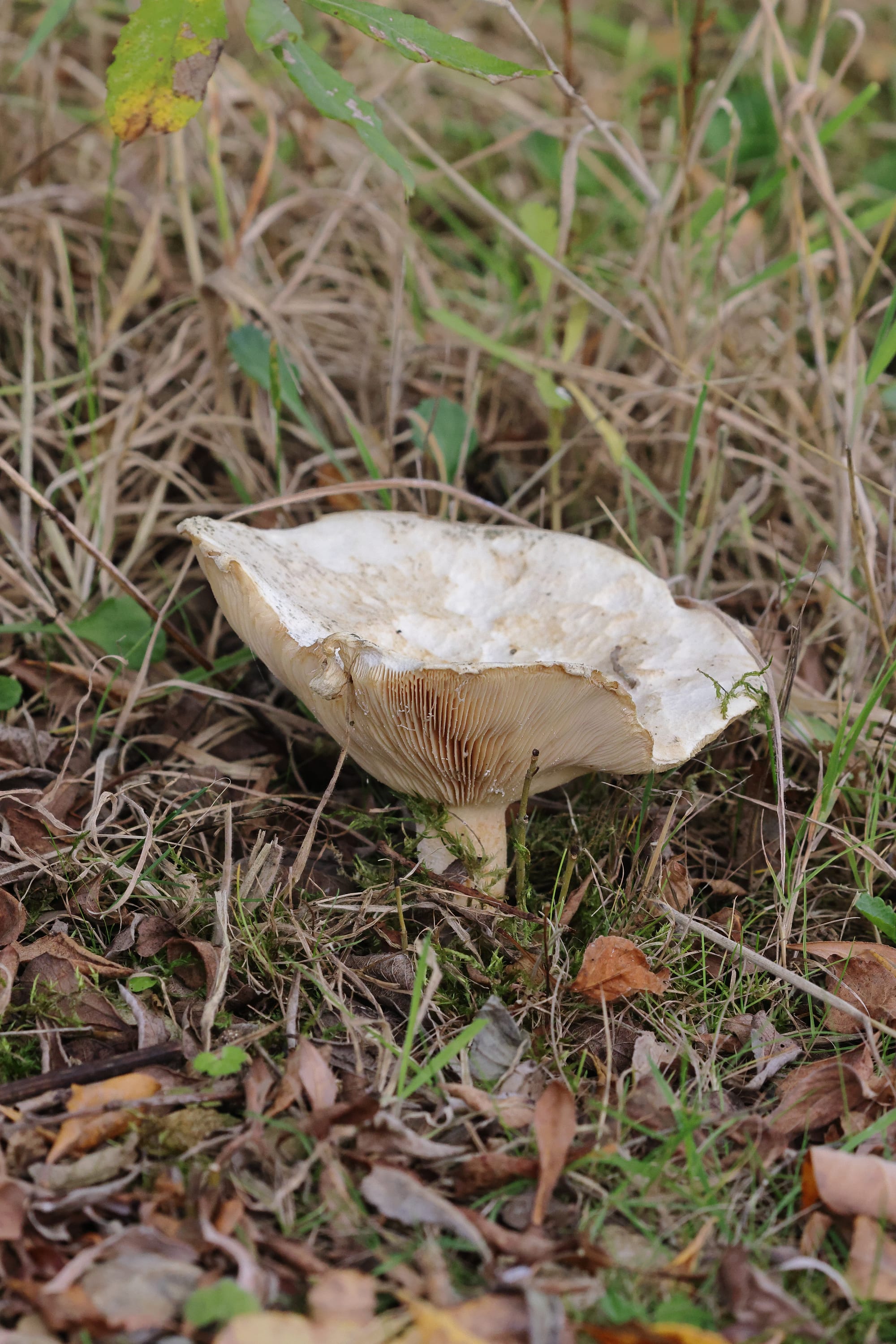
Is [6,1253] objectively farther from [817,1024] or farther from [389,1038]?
[817,1024]

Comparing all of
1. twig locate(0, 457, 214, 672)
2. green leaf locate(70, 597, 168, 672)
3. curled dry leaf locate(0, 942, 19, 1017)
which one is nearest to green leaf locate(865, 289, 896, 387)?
twig locate(0, 457, 214, 672)

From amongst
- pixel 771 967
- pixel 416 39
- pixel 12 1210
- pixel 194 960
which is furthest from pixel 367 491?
pixel 12 1210

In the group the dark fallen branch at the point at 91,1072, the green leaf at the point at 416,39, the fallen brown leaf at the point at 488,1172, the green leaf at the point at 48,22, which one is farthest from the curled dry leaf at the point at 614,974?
the green leaf at the point at 48,22

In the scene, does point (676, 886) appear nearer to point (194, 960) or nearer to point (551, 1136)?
point (551, 1136)

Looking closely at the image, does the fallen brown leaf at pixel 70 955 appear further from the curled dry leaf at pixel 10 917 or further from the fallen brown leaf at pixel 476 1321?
the fallen brown leaf at pixel 476 1321

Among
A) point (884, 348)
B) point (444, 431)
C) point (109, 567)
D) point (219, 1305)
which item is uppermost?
point (884, 348)

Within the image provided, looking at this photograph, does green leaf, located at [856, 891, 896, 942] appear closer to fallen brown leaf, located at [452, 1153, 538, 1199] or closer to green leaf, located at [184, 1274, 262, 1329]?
fallen brown leaf, located at [452, 1153, 538, 1199]

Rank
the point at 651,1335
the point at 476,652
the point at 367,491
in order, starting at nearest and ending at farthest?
the point at 651,1335 → the point at 476,652 → the point at 367,491
